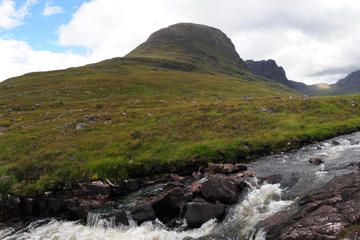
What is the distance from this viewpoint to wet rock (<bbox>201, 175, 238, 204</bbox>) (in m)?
15.9

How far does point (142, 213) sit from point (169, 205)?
209cm

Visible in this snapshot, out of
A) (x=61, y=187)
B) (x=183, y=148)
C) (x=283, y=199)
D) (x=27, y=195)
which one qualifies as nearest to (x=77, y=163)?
(x=61, y=187)

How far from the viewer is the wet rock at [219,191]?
52.1 ft

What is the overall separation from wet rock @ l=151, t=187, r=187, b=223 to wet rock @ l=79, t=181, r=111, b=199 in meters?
5.38

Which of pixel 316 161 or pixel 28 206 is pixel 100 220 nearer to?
pixel 28 206

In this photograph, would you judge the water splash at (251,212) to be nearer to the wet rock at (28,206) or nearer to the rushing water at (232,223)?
the rushing water at (232,223)

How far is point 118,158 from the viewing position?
23656 mm

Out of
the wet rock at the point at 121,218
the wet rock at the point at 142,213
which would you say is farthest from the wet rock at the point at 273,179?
the wet rock at the point at 121,218

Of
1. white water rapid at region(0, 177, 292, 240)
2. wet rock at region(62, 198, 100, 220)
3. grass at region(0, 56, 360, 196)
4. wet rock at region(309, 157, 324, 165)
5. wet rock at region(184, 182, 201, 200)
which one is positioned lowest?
white water rapid at region(0, 177, 292, 240)

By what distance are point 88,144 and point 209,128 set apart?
17775 mm

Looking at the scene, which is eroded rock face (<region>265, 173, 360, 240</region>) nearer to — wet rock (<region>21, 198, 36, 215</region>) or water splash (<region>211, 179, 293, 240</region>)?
water splash (<region>211, 179, 293, 240</region>)

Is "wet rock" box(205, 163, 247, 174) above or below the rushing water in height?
above

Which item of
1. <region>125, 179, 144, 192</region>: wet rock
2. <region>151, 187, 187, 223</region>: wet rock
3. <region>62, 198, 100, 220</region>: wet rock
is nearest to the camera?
<region>151, 187, 187, 223</region>: wet rock

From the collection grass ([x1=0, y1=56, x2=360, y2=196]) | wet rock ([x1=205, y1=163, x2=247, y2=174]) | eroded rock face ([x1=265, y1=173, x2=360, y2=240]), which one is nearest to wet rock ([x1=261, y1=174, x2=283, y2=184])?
wet rock ([x1=205, y1=163, x2=247, y2=174])
